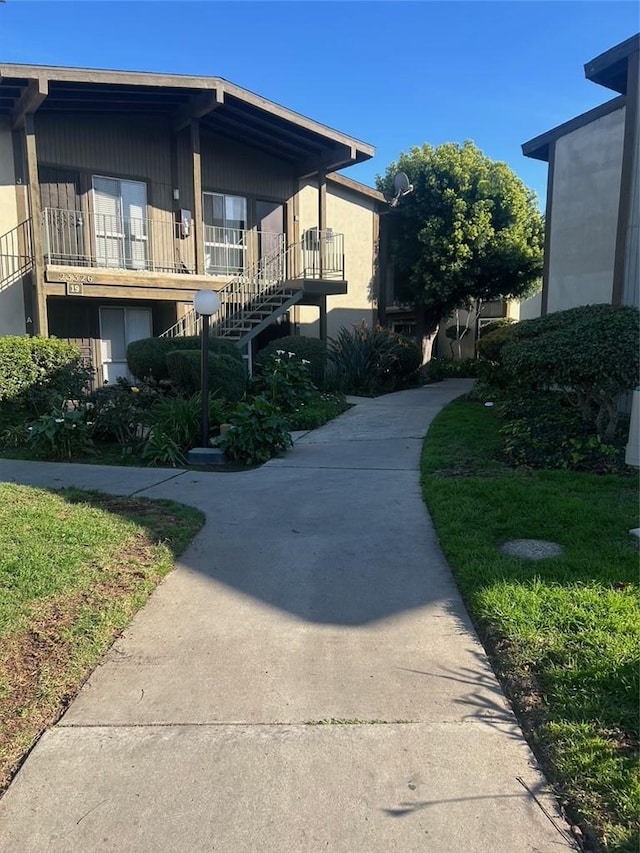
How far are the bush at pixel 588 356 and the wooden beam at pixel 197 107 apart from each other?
347 inches

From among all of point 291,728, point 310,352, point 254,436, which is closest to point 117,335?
point 310,352

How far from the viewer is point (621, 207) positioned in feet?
30.4

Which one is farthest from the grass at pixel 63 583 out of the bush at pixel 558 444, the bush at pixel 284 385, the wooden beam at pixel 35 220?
the wooden beam at pixel 35 220

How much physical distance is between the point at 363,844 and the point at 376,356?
14412 mm

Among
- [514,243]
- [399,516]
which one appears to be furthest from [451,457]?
[514,243]

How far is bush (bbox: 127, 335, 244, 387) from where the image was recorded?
Answer: 12078 millimetres

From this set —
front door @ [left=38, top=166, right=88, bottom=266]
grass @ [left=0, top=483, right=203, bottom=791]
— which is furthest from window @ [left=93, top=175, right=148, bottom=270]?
grass @ [left=0, top=483, right=203, bottom=791]

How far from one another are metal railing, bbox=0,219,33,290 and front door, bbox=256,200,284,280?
5.76 meters

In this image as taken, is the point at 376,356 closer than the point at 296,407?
No

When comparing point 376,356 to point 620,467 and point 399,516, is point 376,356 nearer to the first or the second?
point 620,467

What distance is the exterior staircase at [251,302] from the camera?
46.6 feet

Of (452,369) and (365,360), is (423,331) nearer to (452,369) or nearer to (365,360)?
(452,369)

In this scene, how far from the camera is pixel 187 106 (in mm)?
14047

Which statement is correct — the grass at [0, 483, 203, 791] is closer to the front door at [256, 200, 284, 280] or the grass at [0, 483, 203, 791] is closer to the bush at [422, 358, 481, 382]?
the front door at [256, 200, 284, 280]
